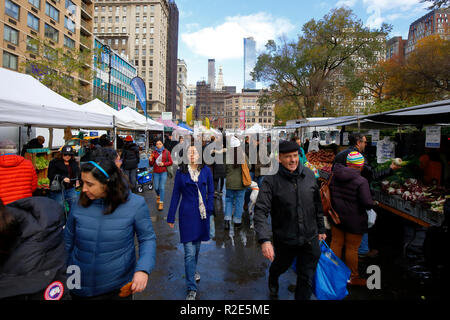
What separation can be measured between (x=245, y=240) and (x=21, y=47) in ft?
120

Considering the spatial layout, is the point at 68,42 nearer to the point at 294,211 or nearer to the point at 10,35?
the point at 10,35

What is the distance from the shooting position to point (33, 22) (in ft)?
104

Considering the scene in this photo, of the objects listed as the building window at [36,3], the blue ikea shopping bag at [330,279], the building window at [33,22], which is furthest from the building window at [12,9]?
the blue ikea shopping bag at [330,279]

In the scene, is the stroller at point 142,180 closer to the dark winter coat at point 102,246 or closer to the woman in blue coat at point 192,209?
the woman in blue coat at point 192,209

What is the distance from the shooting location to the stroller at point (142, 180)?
9755 mm

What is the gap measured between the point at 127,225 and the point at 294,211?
5.40 ft

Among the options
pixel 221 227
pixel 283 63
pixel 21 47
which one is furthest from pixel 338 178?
pixel 21 47

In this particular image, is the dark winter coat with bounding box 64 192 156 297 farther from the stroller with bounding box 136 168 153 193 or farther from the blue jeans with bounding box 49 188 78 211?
the stroller with bounding box 136 168 153 193

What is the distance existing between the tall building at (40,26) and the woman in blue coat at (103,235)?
78.6 feet

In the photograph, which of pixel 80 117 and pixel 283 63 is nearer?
pixel 80 117

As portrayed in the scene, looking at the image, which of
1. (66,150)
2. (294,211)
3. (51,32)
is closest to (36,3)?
(51,32)

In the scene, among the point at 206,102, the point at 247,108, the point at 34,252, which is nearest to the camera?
the point at 34,252

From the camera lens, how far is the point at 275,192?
2.78 m
